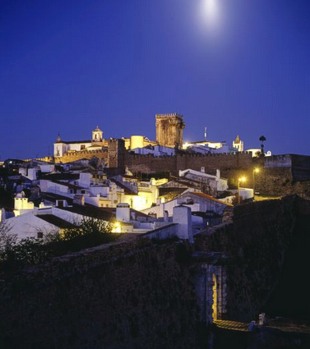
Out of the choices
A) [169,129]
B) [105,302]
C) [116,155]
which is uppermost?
[169,129]

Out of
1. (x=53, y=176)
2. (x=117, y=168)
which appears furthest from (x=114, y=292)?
(x=117, y=168)

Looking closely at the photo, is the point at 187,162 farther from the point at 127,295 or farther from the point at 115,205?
the point at 127,295

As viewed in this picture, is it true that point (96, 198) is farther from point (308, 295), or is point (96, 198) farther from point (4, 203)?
point (308, 295)

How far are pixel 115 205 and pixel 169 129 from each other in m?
53.8

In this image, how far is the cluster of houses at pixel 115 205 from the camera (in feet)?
64.2

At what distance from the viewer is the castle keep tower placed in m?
84.8

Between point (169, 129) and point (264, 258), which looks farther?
point (169, 129)

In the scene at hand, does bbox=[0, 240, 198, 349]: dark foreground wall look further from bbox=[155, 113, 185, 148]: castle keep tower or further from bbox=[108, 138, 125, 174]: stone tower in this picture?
bbox=[155, 113, 185, 148]: castle keep tower

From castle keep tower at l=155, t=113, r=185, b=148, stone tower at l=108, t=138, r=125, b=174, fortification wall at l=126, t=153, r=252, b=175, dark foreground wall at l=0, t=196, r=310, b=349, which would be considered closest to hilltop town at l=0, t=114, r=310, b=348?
dark foreground wall at l=0, t=196, r=310, b=349

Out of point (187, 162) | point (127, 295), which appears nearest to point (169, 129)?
point (187, 162)

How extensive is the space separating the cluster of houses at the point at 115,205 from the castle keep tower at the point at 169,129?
34.4 metres

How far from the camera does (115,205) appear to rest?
32375 mm

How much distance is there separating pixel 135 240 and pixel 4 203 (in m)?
21.0

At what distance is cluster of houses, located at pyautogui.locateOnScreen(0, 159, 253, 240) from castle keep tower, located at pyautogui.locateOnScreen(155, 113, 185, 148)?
3444 centimetres
